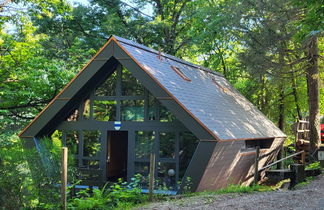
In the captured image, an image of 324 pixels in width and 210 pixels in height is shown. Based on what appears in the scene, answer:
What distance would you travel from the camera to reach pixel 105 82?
12.8 meters

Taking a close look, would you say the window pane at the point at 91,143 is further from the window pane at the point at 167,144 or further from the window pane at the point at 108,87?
the window pane at the point at 167,144

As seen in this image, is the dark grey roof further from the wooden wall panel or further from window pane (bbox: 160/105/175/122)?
window pane (bbox: 160/105/175/122)

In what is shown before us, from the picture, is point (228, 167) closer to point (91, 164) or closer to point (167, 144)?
point (167, 144)

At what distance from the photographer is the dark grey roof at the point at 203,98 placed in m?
11.5

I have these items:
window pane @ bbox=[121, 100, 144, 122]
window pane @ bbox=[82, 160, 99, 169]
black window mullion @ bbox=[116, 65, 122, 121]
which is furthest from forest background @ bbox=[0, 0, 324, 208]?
window pane @ bbox=[121, 100, 144, 122]

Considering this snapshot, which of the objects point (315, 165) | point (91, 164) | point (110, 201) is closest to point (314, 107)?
point (315, 165)

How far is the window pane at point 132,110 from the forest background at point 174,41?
4.59 meters

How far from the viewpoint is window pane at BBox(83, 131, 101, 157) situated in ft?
41.1

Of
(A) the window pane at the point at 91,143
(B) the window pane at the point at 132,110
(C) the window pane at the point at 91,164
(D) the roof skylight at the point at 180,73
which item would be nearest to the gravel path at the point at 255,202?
(B) the window pane at the point at 132,110

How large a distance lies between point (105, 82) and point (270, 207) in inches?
289

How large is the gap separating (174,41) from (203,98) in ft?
49.6

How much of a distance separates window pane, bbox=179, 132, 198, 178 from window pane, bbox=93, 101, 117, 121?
Result: 104 inches

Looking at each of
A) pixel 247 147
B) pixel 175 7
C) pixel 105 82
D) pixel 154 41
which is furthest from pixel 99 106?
pixel 175 7

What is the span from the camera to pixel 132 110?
40.8 feet
